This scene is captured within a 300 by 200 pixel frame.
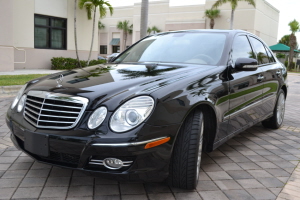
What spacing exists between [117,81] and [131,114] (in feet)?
1.72

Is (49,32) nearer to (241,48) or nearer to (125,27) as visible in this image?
(241,48)

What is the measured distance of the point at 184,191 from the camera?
8.93 ft

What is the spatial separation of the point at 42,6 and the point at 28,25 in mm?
1372

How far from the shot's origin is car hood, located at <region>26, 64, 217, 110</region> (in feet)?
7.94

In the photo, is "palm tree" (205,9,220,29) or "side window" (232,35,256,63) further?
"palm tree" (205,9,220,29)

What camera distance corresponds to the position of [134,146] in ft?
7.34

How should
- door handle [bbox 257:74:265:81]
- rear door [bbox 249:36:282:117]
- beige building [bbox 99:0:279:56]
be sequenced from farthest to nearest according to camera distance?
beige building [bbox 99:0:279:56] < rear door [bbox 249:36:282:117] < door handle [bbox 257:74:265:81]

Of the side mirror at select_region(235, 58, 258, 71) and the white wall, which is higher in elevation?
the white wall

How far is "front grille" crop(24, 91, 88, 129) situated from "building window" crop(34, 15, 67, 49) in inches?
601

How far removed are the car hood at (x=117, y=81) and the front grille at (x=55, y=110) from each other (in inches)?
2.4

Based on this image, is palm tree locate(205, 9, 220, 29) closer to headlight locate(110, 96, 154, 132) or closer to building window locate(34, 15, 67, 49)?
building window locate(34, 15, 67, 49)

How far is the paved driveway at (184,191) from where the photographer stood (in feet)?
8.67

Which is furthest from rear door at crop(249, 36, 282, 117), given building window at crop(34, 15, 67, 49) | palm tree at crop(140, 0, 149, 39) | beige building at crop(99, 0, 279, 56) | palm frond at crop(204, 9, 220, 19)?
palm frond at crop(204, 9, 220, 19)

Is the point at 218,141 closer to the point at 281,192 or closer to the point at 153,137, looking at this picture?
the point at 281,192
